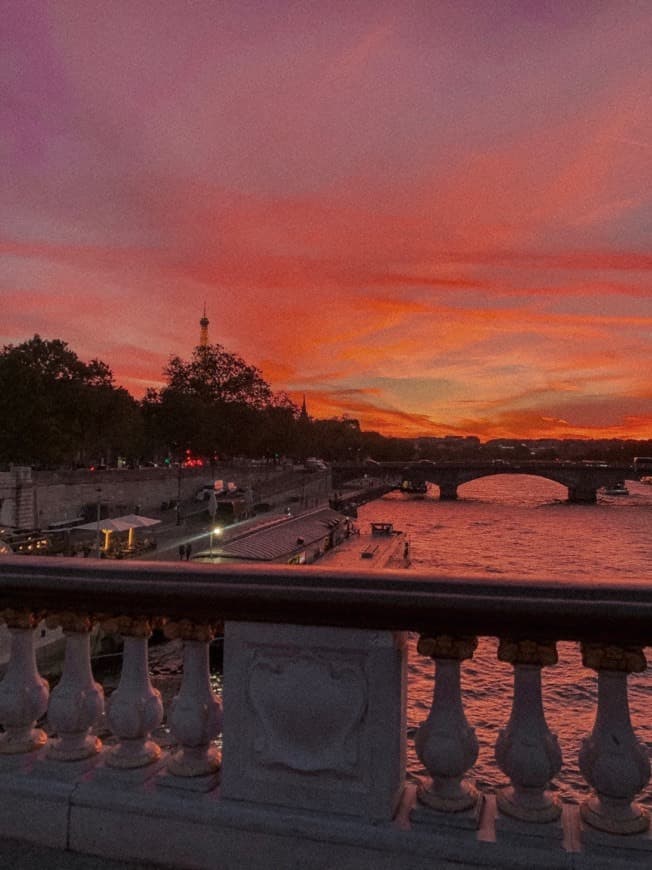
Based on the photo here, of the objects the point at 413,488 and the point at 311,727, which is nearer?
the point at 311,727

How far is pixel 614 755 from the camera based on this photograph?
2205 mm

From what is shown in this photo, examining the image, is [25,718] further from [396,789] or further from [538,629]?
[538,629]

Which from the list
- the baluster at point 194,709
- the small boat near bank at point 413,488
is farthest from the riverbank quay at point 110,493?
the small boat near bank at point 413,488

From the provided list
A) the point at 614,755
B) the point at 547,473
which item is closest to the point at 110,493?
the point at 614,755

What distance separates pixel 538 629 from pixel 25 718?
1924mm

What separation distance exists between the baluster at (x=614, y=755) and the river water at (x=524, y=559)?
0.27m

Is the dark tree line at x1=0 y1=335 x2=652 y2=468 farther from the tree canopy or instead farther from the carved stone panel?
the carved stone panel

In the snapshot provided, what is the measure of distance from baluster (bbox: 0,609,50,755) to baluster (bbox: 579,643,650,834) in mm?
1972

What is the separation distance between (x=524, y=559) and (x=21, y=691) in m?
46.4

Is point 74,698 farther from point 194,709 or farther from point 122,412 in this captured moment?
point 122,412

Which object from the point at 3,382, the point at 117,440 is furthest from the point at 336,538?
the point at 117,440

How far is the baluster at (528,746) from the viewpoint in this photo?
89.6 inches

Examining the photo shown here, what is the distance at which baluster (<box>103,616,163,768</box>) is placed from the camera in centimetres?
266

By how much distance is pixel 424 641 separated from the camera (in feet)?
7.84
